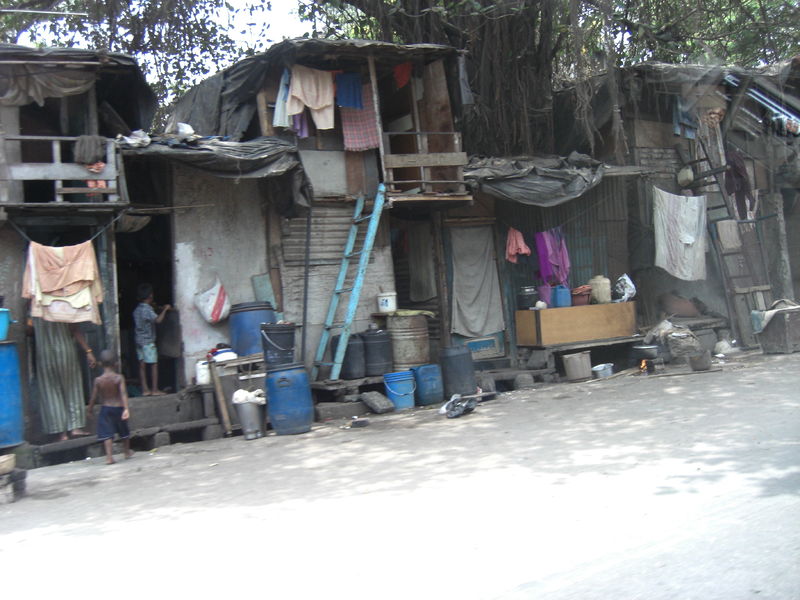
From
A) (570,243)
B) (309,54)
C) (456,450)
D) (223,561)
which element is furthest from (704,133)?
(223,561)

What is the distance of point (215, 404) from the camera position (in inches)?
394

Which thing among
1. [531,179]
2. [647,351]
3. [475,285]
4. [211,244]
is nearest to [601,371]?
[647,351]

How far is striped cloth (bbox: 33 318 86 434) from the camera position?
924 centimetres

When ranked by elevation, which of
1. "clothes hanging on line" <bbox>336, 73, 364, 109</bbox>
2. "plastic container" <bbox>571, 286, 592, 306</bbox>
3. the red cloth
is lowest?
"plastic container" <bbox>571, 286, 592, 306</bbox>

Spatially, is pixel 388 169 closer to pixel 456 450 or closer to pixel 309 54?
pixel 309 54

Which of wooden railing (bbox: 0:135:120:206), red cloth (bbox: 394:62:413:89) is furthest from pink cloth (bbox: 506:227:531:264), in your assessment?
wooden railing (bbox: 0:135:120:206)

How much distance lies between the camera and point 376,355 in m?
11.0

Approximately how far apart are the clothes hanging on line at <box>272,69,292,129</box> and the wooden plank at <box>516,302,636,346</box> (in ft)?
17.1

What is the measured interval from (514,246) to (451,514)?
27.7 feet

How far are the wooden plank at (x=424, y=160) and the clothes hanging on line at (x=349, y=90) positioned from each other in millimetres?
1020

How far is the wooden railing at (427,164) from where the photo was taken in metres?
11.2

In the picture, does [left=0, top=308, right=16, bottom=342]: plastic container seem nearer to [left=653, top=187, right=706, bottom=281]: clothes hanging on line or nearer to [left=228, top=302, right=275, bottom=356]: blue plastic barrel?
[left=228, top=302, right=275, bottom=356]: blue plastic barrel

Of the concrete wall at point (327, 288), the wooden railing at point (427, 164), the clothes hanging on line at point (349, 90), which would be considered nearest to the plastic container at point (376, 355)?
the concrete wall at point (327, 288)

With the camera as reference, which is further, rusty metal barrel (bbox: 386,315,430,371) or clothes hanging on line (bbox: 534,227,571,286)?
clothes hanging on line (bbox: 534,227,571,286)
